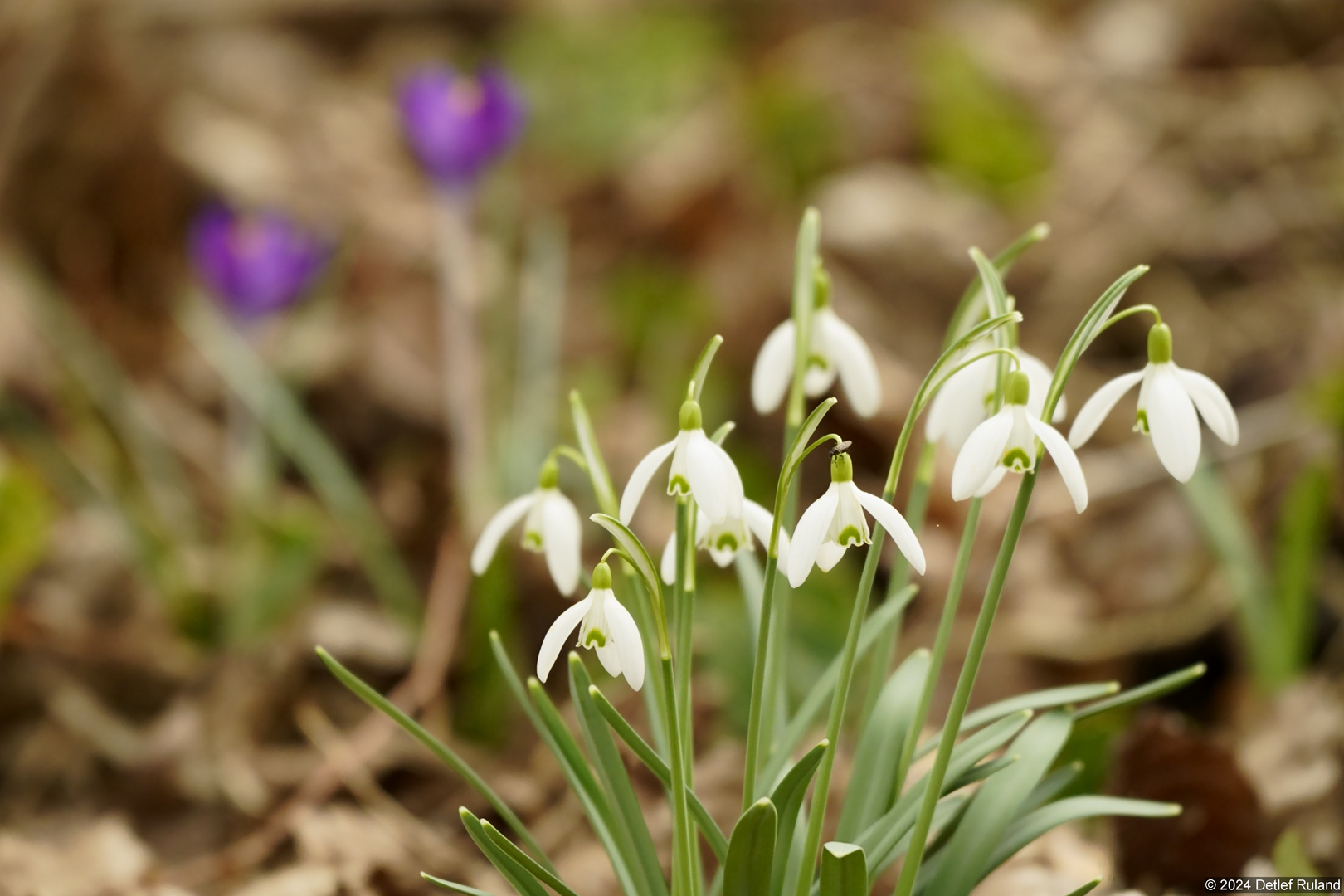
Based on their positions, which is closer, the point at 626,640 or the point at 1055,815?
the point at 626,640

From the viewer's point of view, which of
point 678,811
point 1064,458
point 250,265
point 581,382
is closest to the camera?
point 1064,458

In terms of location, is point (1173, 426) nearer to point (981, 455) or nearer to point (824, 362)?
point (981, 455)

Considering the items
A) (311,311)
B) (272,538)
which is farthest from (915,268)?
(272,538)

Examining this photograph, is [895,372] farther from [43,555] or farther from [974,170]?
[43,555]

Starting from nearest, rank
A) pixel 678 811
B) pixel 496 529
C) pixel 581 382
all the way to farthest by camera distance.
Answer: pixel 678 811 < pixel 496 529 < pixel 581 382

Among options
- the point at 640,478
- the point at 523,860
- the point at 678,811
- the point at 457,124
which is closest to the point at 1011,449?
the point at 640,478

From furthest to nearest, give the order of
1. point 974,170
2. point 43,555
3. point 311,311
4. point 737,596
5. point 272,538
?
1. point 974,170
2. point 311,311
3. point 43,555
4. point 272,538
5. point 737,596

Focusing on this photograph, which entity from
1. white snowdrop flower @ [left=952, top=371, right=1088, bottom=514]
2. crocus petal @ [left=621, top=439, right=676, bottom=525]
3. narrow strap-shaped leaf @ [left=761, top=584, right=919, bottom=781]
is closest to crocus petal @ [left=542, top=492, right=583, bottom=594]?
crocus petal @ [left=621, top=439, right=676, bottom=525]
